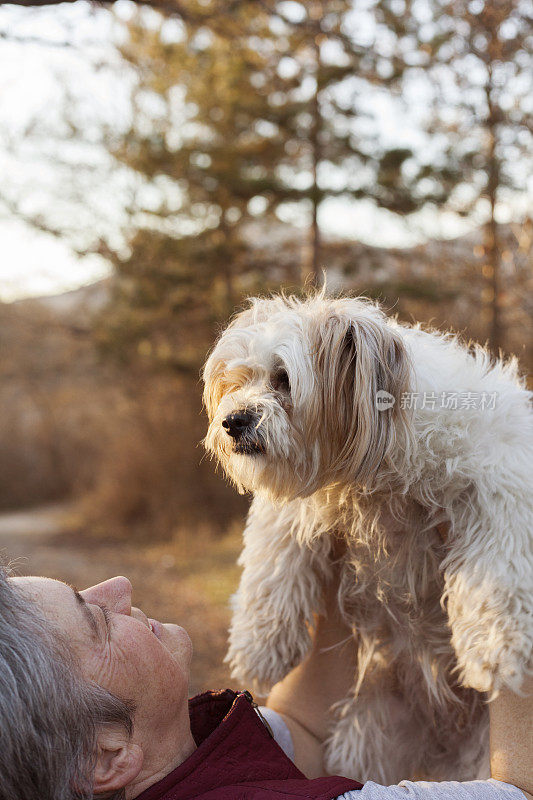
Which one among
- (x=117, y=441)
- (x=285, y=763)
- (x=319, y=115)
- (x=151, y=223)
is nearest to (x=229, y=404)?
(x=285, y=763)

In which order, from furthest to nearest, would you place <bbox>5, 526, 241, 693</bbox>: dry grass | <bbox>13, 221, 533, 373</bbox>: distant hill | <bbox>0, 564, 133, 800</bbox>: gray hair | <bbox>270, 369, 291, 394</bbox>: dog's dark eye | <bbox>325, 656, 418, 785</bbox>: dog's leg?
<bbox>13, 221, 533, 373</bbox>: distant hill < <bbox>5, 526, 241, 693</bbox>: dry grass < <bbox>325, 656, 418, 785</bbox>: dog's leg < <bbox>270, 369, 291, 394</bbox>: dog's dark eye < <bbox>0, 564, 133, 800</bbox>: gray hair

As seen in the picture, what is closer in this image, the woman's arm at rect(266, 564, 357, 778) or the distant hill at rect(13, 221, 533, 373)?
the woman's arm at rect(266, 564, 357, 778)

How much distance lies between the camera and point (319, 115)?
968cm

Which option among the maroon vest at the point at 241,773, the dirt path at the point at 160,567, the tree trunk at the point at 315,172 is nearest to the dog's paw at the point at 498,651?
the maroon vest at the point at 241,773

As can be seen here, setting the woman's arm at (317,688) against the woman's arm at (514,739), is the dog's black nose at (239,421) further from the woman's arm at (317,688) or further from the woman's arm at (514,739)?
the woman's arm at (514,739)

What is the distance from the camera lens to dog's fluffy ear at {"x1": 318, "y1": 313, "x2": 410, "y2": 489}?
1.51 m

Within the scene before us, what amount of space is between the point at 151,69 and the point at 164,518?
6.73 meters

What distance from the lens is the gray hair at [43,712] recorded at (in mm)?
1221

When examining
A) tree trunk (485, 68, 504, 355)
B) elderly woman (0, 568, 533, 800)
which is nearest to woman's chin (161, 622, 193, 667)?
elderly woman (0, 568, 533, 800)

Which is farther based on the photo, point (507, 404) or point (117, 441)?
point (117, 441)

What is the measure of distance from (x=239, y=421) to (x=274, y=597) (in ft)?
1.50

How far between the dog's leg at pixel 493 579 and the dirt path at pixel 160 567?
3873 mm

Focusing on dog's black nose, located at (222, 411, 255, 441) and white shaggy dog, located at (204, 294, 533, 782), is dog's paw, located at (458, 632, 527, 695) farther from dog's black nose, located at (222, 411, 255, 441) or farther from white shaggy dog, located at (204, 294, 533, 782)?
dog's black nose, located at (222, 411, 255, 441)

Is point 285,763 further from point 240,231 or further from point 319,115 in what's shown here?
point 240,231
